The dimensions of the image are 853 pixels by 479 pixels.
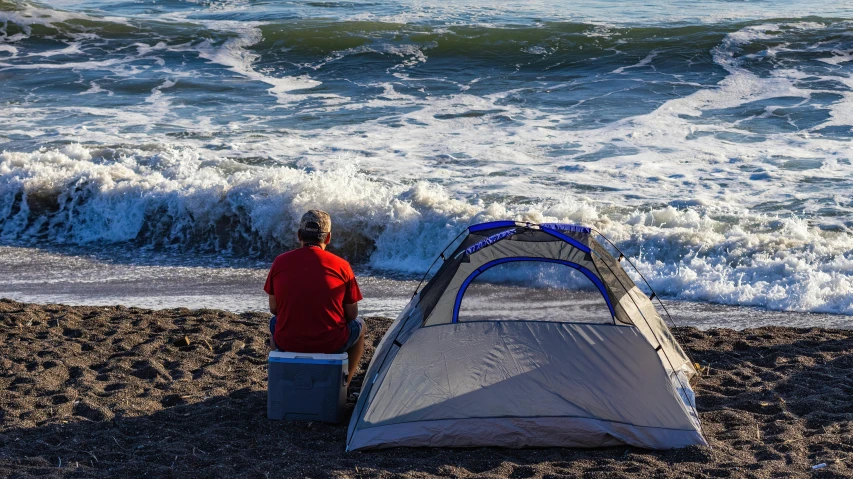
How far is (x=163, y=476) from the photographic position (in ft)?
14.3

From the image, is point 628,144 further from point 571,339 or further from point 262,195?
point 571,339

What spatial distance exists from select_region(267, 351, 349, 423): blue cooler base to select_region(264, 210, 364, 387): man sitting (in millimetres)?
178

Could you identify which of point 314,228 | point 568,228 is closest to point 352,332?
point 314,228

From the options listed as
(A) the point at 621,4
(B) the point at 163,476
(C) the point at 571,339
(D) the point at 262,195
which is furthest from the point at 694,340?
(A) the point at 621,4

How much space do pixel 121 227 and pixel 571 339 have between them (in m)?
8.17

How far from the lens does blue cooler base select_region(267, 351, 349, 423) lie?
16.7 feet

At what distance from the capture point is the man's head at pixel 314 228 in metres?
5.21

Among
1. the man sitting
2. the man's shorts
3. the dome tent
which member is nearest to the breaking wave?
the dome tent

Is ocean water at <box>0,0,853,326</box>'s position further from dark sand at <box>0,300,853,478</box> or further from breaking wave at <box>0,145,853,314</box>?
dark sand at <box>0,300,853,478</box>

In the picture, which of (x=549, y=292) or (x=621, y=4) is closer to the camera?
(x=549, y=292)

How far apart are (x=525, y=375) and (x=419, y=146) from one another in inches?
378

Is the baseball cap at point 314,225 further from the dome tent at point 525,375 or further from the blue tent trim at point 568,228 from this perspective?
the blue tent trim at point 568,228

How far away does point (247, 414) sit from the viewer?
5.36 meters

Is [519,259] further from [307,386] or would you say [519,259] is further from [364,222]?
[364,222]
